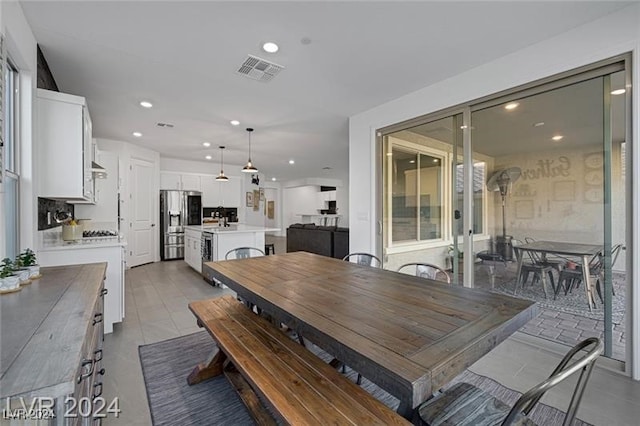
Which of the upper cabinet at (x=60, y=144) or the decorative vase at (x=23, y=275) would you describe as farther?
the upper cabinet at (x=60, y=144)

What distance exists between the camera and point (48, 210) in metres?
2.95

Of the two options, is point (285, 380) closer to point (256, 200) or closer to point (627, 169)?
point (627, 169)

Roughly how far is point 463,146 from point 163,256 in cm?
694

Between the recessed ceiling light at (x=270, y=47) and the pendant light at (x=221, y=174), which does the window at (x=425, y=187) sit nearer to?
the recessed ceiling light at (x=270, y=47)

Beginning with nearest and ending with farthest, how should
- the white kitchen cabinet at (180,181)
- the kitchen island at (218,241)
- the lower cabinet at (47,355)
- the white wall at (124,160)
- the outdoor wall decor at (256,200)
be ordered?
1. the lower cabinet at (47,355)
2. the kitchen island at (218,241)
3. the white wall at (124,160)
4. the white kitchen cabinet at (180,181)
5. the outdoor wall decor at (256,200)

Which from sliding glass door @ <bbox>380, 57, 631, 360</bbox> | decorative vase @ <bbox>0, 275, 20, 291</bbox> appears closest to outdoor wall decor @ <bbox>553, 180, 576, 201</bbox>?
sliding glass door @ <bbox>380, 57, 631, 360</bbox>

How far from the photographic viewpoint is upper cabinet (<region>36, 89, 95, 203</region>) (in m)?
2.42

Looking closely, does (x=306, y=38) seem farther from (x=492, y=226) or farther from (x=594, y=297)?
(x=594, y=297)

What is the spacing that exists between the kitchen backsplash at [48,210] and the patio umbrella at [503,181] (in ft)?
14.5

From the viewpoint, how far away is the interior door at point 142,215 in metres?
6.21

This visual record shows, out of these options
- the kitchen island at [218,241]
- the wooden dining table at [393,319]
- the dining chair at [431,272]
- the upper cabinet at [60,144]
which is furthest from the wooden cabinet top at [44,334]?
the kitchen island at [218,241]

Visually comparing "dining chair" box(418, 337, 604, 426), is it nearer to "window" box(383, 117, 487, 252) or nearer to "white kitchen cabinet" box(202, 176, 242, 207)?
"window" box(383, 117, 487, 252)

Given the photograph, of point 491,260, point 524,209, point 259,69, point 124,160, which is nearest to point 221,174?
point 124,160

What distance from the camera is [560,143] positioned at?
2596 mm
